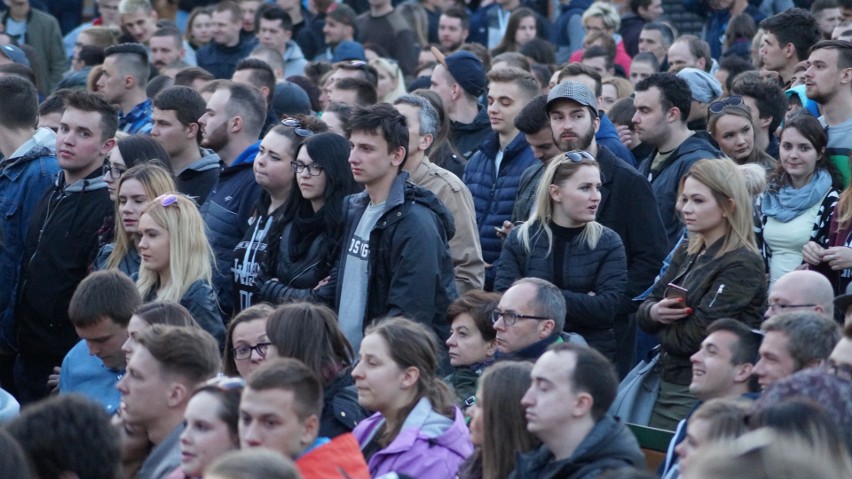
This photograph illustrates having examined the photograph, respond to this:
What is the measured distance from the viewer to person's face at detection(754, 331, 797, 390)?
484 cm

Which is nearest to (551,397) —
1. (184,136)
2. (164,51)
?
(184,136)

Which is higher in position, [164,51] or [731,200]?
[731,200]

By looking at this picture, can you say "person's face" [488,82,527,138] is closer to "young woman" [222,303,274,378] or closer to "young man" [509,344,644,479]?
"young woman" [222,303,274,378]

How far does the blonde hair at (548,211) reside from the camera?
6574 millimetres

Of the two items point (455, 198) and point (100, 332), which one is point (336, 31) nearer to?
point (455, 198)

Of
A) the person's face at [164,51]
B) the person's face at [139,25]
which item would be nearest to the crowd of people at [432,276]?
the person's face at [164,51]

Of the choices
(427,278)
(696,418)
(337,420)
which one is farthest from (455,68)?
(696,418)

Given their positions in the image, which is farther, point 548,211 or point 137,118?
point 137,118

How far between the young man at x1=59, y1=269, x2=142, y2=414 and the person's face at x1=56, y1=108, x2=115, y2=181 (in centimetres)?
177

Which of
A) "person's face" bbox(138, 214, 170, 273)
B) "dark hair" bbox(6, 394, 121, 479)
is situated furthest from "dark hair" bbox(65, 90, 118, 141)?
"dark hair" bbox(6, 394, 121, 479)

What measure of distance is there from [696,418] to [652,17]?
10816mm

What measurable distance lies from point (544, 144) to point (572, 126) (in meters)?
0.33

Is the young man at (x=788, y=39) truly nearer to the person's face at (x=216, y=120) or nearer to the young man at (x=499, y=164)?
the young man at (x=499, y=164)

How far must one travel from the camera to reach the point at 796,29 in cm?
961
